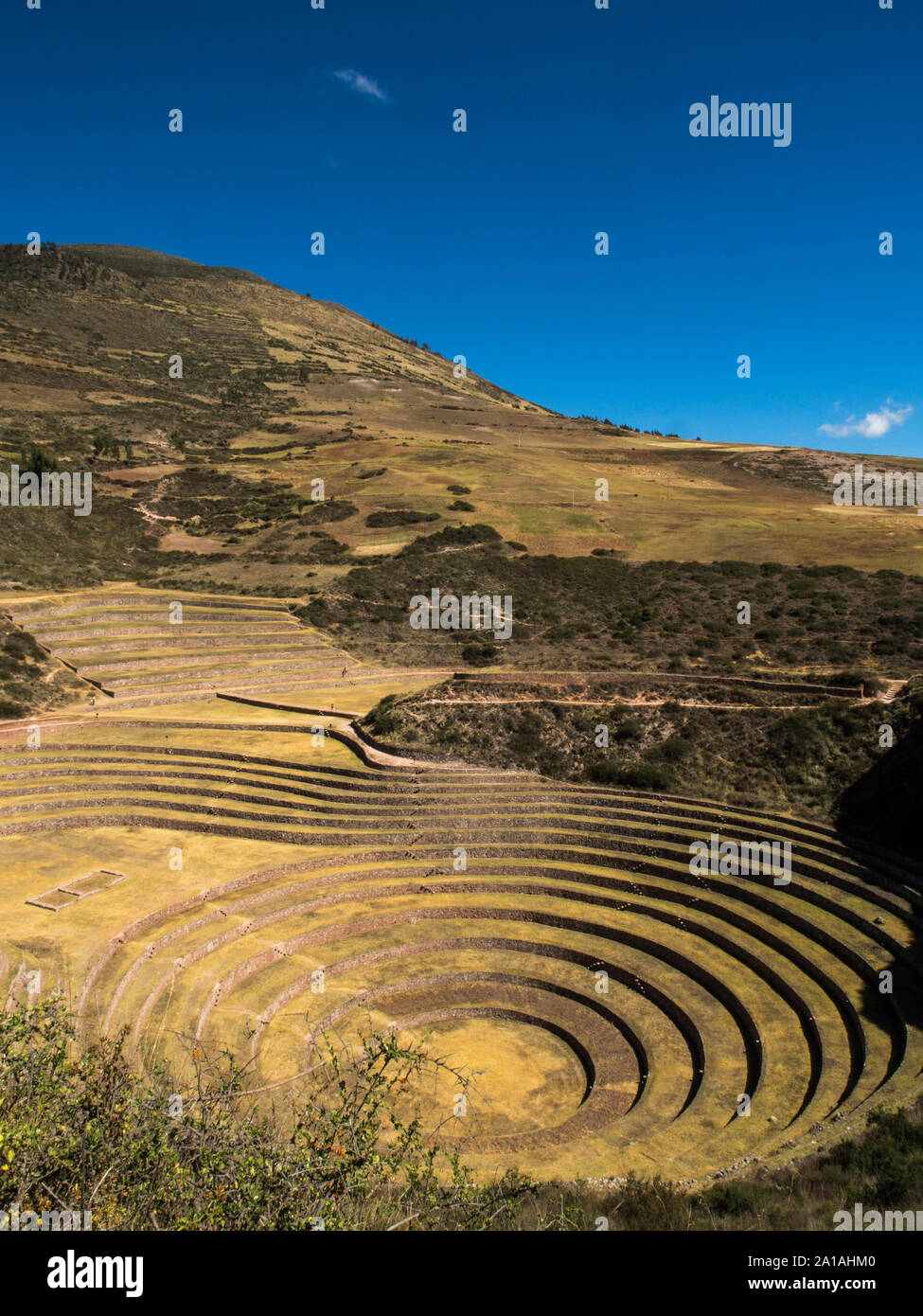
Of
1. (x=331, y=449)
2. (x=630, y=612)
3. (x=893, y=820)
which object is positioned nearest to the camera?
(x=893, y=820)

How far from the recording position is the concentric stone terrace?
43.5ft

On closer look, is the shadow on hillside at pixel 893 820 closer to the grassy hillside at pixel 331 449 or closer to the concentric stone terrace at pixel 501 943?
the concentric stone terrace at pixel 501 943

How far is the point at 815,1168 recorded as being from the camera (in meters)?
9.45

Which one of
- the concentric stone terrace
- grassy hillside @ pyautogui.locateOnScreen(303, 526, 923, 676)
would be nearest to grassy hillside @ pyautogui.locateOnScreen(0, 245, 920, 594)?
grassy hillside @ pyautogui.locateOnScreen(303, 526, 923, 676)

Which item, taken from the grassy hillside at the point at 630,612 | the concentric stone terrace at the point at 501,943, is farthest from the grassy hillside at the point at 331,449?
the concentric stone terrace at the point at 501,943

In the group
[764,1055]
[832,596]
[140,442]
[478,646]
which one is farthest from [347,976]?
[140,442]

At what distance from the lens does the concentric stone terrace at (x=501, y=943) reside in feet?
43.5

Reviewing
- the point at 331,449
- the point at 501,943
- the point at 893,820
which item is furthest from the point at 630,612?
the point at 331,449

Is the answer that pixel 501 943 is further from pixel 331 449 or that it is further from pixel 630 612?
pixel 331 449

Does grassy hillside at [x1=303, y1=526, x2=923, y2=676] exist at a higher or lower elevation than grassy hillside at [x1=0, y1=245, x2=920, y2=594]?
lower

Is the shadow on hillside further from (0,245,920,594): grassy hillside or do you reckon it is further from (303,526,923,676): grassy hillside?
(0,245,920,594): grassy hillside

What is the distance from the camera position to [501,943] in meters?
18.4

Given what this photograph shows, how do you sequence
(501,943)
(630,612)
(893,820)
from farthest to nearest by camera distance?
(630,612), (893,820), (501,943)
